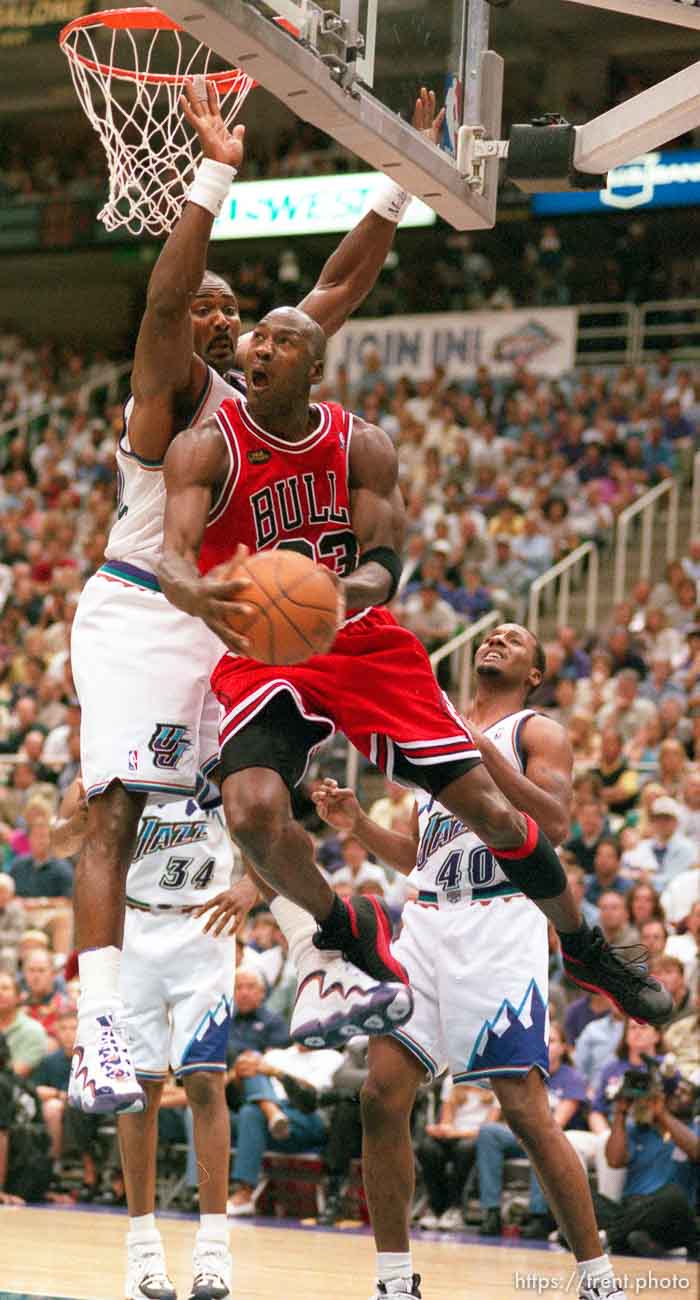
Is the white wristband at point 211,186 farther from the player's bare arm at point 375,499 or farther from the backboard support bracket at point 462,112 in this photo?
the player's bare arm at point 375,499

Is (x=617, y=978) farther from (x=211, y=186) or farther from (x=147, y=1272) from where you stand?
(x=211, y=186)

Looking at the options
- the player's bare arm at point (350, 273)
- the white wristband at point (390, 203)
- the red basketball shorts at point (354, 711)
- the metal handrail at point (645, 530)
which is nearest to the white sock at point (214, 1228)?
the red basketball shorts at point (354, 711)

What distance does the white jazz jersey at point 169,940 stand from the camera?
7484 mm

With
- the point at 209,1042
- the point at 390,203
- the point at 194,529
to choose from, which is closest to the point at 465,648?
the point at 209,1042

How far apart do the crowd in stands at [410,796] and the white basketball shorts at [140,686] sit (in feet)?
14.8

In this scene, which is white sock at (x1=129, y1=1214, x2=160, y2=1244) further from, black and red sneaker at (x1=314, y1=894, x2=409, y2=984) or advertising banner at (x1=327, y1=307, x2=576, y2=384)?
advertising banner at (x1=327, y1=307, x2=576, y2=384)

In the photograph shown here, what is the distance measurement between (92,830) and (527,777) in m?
1.77

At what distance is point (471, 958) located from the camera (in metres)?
6.73

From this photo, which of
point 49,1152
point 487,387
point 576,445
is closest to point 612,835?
point 49,1152

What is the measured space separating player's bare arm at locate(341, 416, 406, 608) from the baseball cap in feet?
23.1

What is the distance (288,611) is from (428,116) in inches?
92.6

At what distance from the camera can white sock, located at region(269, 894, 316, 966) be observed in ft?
19.7

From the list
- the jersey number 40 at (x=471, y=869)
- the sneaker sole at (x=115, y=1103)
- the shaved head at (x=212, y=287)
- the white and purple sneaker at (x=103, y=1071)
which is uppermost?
the shaved head at (x=212, y=287)

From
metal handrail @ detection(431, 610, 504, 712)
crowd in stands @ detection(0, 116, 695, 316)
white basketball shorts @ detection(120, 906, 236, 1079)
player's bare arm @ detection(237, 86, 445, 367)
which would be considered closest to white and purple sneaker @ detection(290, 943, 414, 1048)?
white basketball shorts @ detection(120, 906, 236, 1079)
